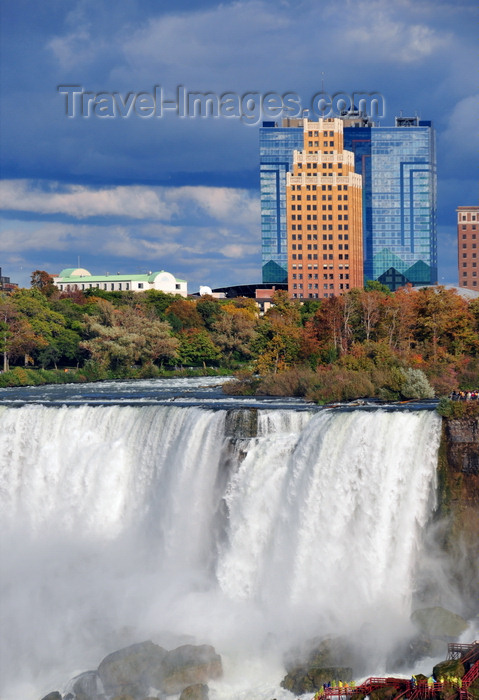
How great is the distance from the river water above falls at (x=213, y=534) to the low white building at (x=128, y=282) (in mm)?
120892

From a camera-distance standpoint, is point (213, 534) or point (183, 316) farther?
point (183, 316)

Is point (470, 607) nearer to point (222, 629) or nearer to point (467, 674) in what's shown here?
point (467, 674)

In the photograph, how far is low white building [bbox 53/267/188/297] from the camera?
157750 millimetres

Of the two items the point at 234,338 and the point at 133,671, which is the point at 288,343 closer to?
the point at 234,338

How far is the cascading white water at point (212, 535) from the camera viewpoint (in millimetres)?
26453

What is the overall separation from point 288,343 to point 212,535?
74.9ft

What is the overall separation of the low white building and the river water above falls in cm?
12089

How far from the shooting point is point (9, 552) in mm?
33719

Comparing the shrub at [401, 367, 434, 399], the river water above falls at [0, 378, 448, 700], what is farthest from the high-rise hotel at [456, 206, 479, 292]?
the river water above falls at [0, 378, 448, 700]

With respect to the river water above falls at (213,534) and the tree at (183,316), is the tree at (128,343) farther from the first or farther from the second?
the river water above falls at (213,534)

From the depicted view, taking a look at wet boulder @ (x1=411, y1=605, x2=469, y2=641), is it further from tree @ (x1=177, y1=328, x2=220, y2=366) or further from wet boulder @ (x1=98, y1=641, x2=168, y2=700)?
tree @ (x1=177, y1=328, x2=220, y2=366)

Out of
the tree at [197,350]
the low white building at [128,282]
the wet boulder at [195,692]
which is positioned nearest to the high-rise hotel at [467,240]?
the low white building at [128,282]

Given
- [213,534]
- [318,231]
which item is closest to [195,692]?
[213,534]

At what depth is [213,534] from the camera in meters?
31.8
